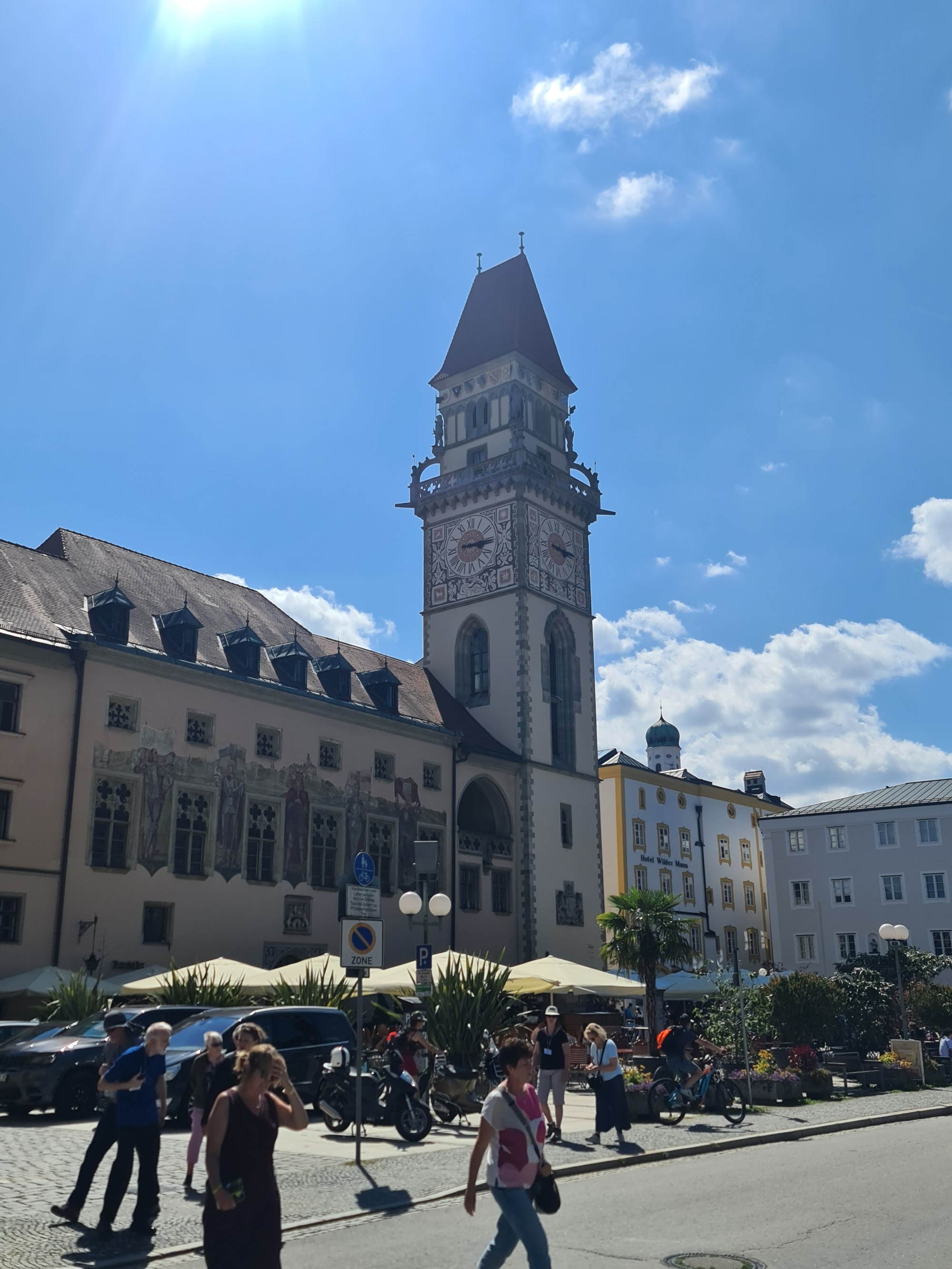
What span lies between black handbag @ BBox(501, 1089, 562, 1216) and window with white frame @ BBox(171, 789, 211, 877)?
27.4 meters

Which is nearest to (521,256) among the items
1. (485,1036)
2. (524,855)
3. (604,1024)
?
(524,855)

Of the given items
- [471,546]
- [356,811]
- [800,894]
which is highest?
[471,546]

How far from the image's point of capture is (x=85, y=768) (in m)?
31.4

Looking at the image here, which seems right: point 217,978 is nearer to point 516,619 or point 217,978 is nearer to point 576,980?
point 576,980

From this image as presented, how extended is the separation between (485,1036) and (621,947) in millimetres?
17717

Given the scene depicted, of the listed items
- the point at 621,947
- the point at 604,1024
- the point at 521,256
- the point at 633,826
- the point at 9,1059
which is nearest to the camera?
the point at 9,1059

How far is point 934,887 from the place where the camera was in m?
56.3

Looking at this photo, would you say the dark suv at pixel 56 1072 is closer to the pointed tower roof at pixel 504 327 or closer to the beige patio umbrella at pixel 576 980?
the beige patio umbrella at pixel 576 980

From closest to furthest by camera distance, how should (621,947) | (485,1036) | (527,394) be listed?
1. (485,1036)
2. (621,947)
3. (527,394)

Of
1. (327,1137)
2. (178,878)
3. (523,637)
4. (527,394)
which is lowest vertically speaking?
(327,1137)

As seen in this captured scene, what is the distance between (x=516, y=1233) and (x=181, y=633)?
30.1m

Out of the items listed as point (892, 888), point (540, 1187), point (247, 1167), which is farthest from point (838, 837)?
point (247, 1167)

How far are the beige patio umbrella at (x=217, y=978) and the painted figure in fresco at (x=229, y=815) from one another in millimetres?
9084

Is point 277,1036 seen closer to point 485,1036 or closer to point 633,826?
point 485,1036
